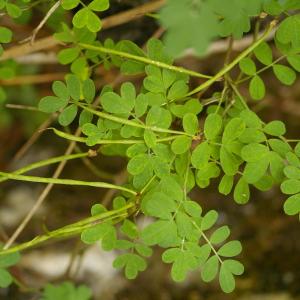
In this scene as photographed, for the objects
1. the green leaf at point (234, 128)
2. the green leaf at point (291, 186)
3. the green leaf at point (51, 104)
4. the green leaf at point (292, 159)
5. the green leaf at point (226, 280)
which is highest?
the green leaf at point (51, 104)

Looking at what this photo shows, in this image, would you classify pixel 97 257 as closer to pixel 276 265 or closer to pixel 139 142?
pixel 276 265

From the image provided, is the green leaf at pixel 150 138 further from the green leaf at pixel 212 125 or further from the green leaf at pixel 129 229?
the green leaf at pixel 129 229

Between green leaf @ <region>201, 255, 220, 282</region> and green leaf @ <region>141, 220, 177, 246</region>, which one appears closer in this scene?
green leaf @ <region>141, 220, 177, 246</region>

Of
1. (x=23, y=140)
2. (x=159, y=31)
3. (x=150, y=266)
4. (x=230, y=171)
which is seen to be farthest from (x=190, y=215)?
(x=23, y=140)

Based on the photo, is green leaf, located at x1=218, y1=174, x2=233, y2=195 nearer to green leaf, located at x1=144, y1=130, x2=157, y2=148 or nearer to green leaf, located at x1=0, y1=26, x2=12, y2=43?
green leaf, located at x1=144, y1=130, x2=157, y2=148

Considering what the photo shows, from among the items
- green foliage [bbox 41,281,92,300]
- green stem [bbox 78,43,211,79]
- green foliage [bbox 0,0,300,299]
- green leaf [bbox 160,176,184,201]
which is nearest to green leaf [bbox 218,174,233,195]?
green foliage [bbox 0,0,300,299]

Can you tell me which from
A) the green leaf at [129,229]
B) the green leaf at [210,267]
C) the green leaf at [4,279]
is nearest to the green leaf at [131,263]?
the green leaf at [129,229]

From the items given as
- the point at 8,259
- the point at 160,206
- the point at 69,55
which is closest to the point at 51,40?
the point at 69,55
